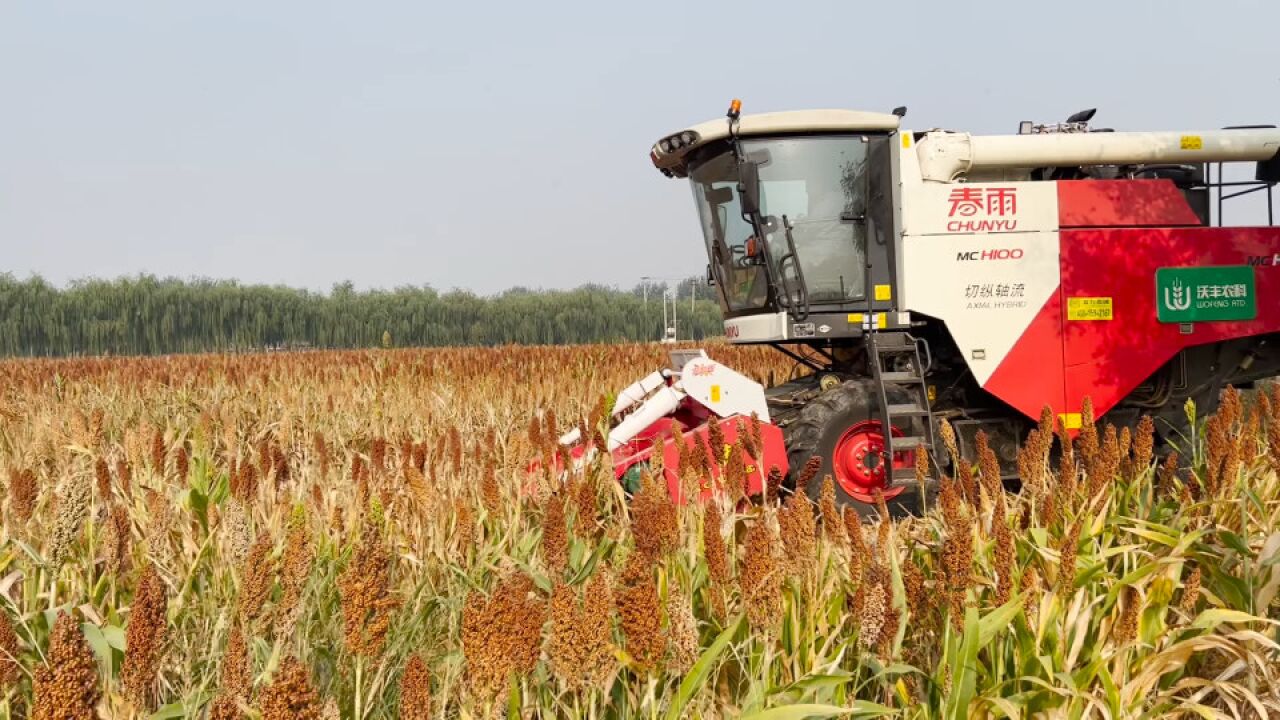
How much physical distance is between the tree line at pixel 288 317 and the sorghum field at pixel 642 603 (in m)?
40.3

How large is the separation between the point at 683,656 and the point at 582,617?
0.29 m

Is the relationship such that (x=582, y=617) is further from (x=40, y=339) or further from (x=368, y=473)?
(x=40, y=339)

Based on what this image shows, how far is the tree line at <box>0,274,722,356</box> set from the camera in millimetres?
45000

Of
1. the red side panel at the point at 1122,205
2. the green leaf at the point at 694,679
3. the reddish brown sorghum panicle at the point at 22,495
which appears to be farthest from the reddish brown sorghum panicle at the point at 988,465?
the red side panel at the point at 1122,205

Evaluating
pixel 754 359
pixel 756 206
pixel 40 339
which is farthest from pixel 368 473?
pixel 40 339

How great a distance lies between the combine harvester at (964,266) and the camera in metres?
6.34

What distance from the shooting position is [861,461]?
19.3 ft

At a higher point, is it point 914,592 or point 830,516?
point 830,516

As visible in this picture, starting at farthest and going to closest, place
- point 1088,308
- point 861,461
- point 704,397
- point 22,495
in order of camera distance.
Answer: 1. point 1088,308
2. point 861,461
3. point 704,397
4. point 22,495

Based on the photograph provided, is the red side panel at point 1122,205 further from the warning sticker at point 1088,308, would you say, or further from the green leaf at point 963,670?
the green leaf at point 963,670

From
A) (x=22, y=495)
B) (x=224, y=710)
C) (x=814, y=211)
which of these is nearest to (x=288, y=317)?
(x=814, y=211)

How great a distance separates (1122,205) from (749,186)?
8.41 feet

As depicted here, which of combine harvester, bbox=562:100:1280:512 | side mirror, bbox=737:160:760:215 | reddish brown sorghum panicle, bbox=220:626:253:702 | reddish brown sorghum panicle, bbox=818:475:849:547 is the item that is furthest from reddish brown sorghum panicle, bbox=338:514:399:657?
A: side mirror, bbox=737:160:760:215

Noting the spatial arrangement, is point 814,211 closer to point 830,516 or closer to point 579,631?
point 830,516
